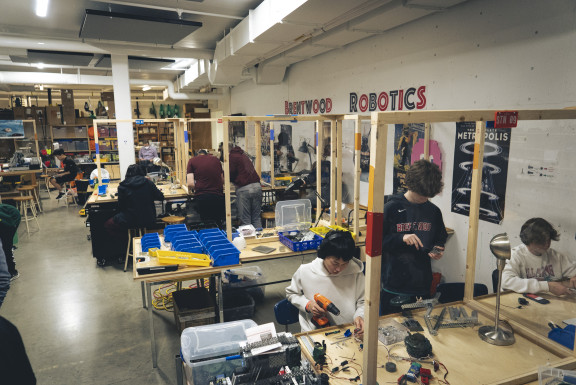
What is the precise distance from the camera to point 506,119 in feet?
5.80

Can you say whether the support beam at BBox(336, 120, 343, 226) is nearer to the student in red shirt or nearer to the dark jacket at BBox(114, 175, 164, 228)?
the student in red shirt

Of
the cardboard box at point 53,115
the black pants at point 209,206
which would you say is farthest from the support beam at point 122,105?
the cardboard box at point 53,115

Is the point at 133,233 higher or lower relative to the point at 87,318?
higher

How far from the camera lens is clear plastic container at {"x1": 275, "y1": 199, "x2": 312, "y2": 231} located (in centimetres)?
395

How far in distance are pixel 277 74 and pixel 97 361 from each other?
19.6ft

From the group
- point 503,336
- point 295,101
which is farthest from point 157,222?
point 503,336

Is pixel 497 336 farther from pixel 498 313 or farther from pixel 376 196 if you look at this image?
pixel 376 196

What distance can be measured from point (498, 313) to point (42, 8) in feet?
21.0

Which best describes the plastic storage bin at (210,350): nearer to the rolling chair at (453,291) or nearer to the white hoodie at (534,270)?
the rolling chair at (453,291)

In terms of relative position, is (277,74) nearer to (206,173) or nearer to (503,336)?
(206,173)

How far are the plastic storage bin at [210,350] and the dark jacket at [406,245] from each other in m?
1.10

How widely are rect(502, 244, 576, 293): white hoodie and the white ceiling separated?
2.60 meters

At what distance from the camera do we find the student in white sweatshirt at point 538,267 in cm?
225

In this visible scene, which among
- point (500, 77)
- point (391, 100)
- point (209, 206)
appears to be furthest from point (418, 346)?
point (209, 206)
